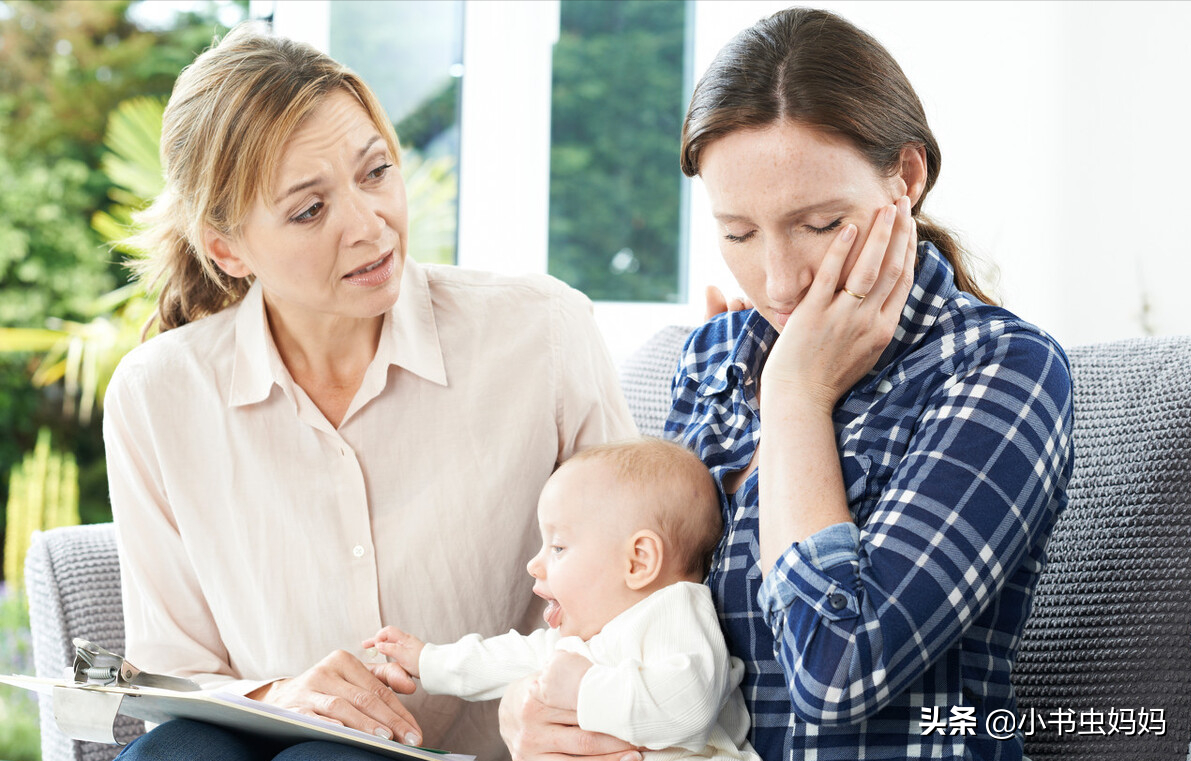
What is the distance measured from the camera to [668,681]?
1120mm

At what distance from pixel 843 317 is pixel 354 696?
75 cm

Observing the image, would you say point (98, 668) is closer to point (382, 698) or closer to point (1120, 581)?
point (382, 698)

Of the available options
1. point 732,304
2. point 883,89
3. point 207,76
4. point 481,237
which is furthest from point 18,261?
point 883,89

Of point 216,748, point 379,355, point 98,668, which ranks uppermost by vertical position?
point 379,355

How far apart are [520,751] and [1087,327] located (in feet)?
6.43

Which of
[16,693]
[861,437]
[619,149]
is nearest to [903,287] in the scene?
[861,437]

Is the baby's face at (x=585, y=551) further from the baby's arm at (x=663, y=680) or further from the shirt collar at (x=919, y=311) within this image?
the shirt collar at (x=919, y=311)

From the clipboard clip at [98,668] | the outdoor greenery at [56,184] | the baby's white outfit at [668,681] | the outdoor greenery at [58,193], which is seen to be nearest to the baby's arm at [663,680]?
the baby's white outfit at [668,681]

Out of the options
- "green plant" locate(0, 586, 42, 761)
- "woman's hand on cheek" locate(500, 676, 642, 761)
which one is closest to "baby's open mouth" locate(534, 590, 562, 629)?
"woman's hand on cheek" locate(500, 676, 642, 761)

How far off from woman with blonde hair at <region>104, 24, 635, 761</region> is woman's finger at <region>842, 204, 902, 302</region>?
0.54 metres

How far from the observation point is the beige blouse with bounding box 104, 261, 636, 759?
1521mm

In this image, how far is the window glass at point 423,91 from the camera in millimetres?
3025

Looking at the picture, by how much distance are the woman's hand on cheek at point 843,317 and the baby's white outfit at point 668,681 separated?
0.27 m

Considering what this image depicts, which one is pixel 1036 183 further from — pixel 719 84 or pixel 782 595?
pixel 782 595
